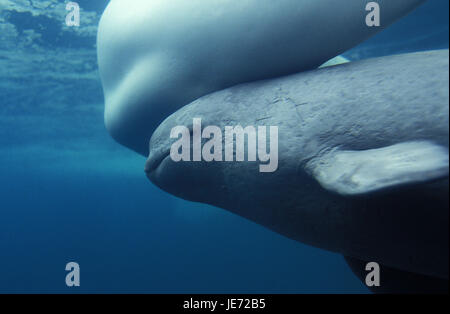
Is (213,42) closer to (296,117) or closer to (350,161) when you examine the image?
(296,117)

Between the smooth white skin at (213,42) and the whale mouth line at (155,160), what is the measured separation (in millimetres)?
341

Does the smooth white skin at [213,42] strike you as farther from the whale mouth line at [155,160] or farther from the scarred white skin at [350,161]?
the whale mouth line at [155,160]

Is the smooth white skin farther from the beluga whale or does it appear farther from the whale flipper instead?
the whale flipper

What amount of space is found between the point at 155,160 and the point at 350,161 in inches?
59.8

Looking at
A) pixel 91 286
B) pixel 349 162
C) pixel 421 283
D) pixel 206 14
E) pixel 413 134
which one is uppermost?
pixel 206 14

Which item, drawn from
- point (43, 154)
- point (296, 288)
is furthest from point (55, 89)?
point (296, 288)

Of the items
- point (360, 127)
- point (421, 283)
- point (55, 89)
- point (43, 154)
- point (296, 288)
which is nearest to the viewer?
point (360, 127)

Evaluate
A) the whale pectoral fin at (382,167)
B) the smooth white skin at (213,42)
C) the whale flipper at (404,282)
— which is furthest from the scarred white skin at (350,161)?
the whale flipper at (404,282)

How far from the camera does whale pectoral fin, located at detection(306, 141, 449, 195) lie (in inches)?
64.6

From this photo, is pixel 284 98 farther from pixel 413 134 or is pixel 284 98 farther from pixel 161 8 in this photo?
pixel 161 8

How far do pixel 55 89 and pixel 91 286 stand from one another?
775 inches

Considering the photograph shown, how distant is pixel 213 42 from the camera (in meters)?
2.56

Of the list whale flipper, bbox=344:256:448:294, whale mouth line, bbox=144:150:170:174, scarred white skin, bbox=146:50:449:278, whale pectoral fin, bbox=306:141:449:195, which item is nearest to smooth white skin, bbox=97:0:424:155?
A: scarred white skin, bbox=146:50:449:278

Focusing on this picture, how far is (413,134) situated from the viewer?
195cm
